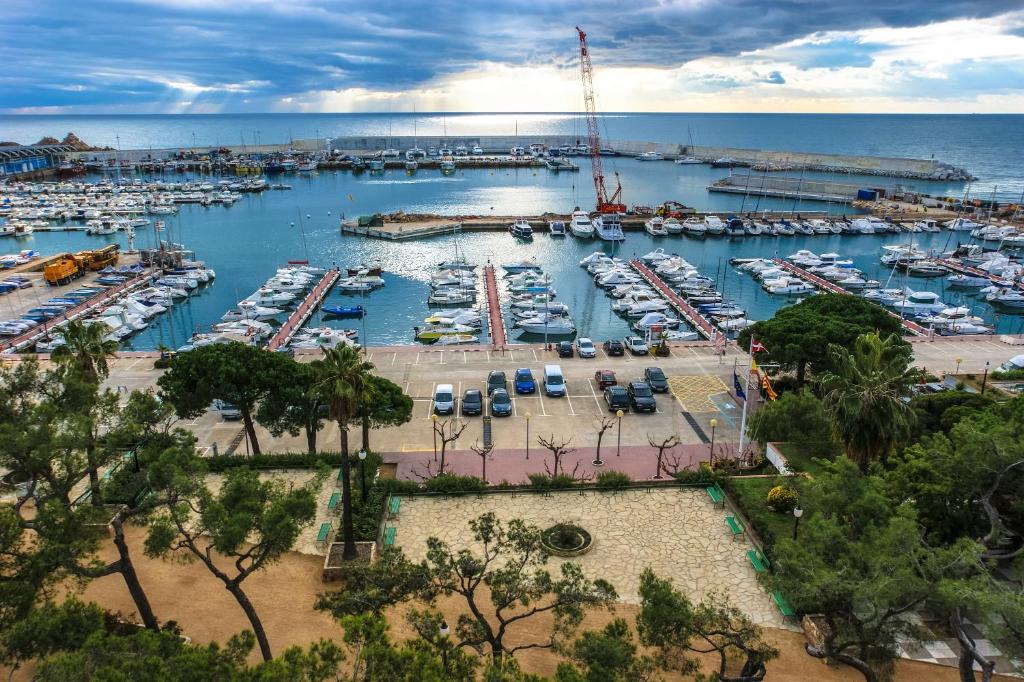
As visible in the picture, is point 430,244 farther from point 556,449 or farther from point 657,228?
point 556,449

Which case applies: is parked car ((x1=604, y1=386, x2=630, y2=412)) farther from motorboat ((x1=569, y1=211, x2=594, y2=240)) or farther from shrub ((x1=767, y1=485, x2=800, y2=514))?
motorboat ((x1=569, y1=211, x2=594, y2=240))

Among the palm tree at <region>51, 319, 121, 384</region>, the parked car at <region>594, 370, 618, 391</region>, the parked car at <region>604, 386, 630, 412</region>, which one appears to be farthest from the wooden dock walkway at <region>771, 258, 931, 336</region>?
the palm tree at <region>51, 319, 121, 384</region>

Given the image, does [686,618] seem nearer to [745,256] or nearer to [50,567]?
[50,567]

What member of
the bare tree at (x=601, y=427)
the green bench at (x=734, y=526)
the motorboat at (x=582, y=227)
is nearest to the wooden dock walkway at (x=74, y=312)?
the bare tree at (x=601, y=427)

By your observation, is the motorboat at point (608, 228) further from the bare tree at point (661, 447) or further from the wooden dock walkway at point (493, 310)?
the bare tree at point (661, 447)

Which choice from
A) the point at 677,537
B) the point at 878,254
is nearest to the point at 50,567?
the point at 677,537

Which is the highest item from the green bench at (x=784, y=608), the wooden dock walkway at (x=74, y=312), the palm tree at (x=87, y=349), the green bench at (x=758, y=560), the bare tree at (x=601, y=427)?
the palm tree at (x=87, y=349)
